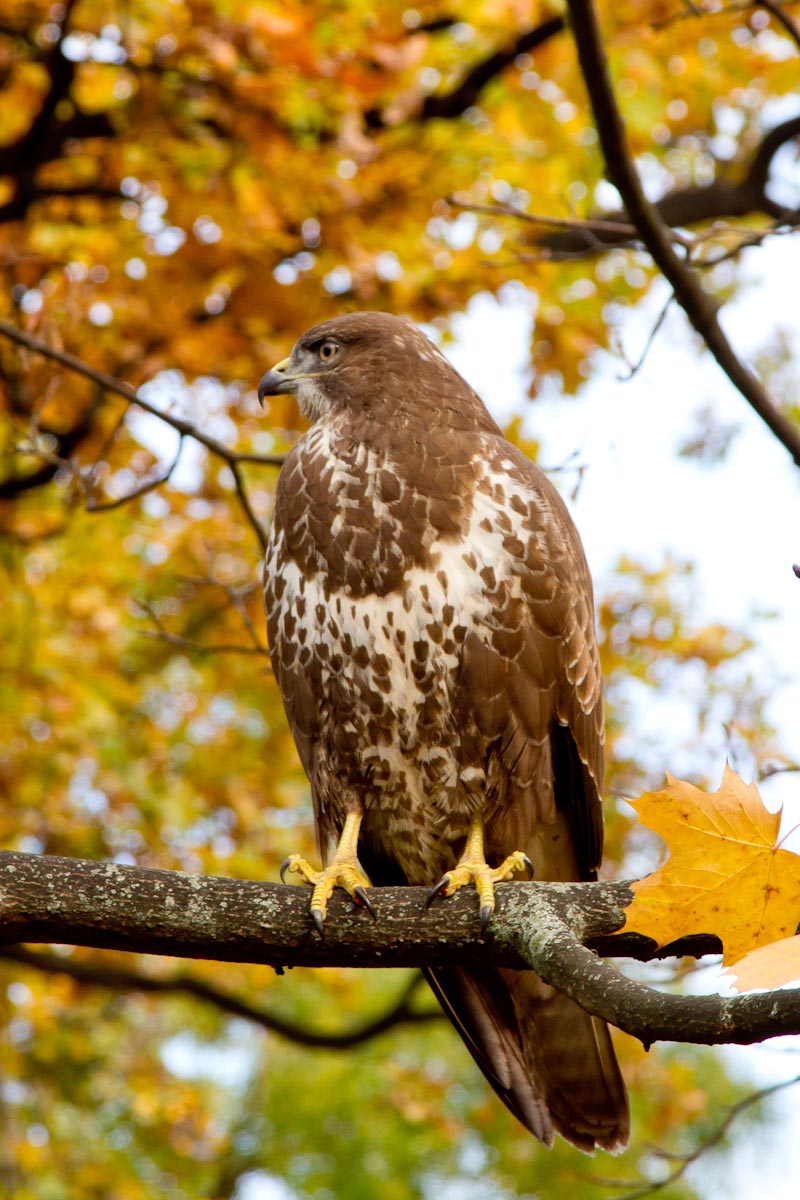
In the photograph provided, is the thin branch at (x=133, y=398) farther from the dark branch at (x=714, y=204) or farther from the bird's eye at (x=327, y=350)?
the dark branch at (x=714, y=204)

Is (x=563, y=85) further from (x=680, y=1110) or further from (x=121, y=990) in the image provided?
(x=680, y=1110)

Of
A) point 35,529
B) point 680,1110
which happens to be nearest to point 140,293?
point 35,529

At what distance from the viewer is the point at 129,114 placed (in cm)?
593

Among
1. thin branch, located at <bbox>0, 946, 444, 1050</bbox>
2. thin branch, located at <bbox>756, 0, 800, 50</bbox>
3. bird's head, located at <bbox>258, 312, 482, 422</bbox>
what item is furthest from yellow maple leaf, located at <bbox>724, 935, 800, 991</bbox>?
thin branch, located at <bbox>0, 946, 444, 1050</bbox>

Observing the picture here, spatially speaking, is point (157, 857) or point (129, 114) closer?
point (129, 114)

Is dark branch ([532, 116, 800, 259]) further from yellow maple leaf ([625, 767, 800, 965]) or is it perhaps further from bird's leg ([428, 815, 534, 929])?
yellow maple leaf ([625, 767, 800, 965])

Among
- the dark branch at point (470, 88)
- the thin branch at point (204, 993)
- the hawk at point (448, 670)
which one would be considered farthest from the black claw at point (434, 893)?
the dark branch at point (470, 88)

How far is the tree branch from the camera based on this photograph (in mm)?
2914

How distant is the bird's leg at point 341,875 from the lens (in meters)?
3.16

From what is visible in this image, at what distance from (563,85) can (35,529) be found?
338cm

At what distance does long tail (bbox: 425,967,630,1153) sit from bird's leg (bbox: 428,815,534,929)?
18.9 inches

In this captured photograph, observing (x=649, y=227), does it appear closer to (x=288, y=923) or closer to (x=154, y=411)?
(x=154, y=411)

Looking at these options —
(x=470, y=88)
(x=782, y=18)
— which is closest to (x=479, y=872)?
(x=782, y=18)

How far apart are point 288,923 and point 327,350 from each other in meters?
2.04
